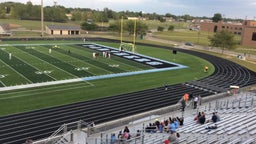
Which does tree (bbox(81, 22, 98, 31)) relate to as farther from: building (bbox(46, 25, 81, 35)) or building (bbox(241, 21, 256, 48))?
building (bbox(241, 21, 256, 48))

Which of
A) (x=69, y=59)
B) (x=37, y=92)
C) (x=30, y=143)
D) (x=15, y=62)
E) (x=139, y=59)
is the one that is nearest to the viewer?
(x=30, y=143)

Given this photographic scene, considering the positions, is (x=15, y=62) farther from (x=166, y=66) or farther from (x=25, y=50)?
(x=166, y=66)

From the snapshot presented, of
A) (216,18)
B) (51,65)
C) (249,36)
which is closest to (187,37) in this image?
(249,36)

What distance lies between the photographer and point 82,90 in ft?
91.0

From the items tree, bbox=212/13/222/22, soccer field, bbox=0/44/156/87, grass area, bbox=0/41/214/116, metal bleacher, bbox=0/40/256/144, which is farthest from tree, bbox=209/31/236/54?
tree, bbox=212/13/222/22

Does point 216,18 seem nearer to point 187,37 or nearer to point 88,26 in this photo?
point 187,37

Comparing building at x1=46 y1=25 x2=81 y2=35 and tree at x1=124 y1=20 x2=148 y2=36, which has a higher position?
tree at x1=124 y1=20 x2=148 y2=36

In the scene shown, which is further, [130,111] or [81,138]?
[130,111]

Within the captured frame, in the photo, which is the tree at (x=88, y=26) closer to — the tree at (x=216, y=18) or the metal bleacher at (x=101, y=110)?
the metal bleacher at (x=101, y=110)

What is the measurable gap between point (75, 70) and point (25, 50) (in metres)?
16.2

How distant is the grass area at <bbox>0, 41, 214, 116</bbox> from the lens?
23.2m

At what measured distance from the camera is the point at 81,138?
15094 mm

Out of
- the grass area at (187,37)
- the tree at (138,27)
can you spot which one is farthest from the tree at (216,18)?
the tree at (138,27)

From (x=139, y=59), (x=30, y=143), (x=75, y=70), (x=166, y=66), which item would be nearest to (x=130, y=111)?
(x=30, y=143)
